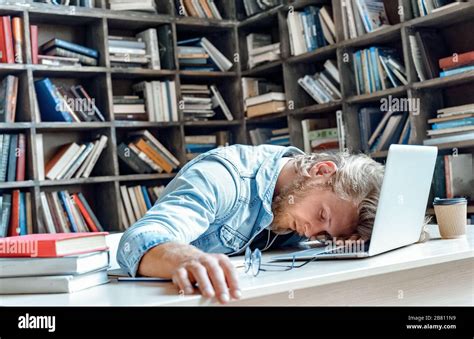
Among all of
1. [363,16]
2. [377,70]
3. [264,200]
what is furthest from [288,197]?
[363,16]

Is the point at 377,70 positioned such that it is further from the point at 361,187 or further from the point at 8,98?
the point at 361,187

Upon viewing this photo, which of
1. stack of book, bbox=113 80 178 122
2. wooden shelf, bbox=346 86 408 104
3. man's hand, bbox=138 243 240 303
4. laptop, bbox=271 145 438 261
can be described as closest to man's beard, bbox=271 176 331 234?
laptop, bbox=271 145 438 261

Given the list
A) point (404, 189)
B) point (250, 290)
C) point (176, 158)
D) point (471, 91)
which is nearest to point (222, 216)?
point (404, 189)

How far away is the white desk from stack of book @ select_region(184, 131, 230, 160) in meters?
2.99

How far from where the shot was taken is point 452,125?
345cm

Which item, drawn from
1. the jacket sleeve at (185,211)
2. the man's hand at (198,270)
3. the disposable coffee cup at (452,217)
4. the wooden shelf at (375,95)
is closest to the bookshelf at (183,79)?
the wooden shelf at (375,95)

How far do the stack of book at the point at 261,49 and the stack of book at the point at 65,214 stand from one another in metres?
1.47

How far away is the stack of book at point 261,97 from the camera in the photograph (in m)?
4.42

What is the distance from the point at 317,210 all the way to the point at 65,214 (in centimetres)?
268

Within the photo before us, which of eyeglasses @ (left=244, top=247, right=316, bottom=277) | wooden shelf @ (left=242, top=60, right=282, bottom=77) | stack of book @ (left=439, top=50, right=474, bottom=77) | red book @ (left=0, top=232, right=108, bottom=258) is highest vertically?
wooden shelf @ (left=242, top=60, right=282, bottom=77)

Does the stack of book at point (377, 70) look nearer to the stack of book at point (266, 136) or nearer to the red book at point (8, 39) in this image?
the stack of book at point (266, 136)

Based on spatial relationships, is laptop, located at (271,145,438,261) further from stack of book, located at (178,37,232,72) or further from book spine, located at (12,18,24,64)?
stack of book, located at (178,37,232,72)

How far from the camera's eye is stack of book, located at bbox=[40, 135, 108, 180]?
4.00 meters

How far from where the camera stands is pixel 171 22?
4398 mm
